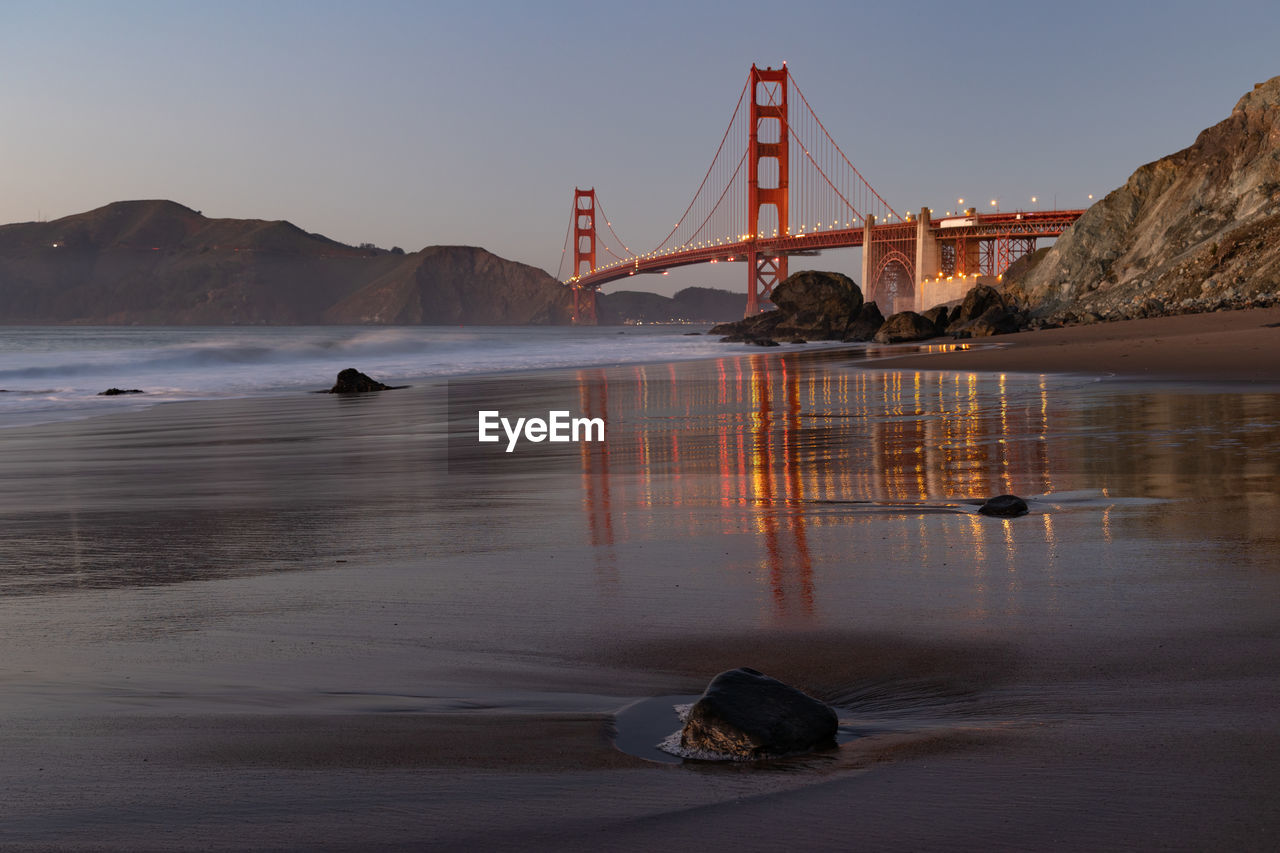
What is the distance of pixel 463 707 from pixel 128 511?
14.0 feet

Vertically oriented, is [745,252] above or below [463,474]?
above

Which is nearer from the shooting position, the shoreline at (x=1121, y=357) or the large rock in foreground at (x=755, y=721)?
the large rock in foreground at (x=755, y=721)

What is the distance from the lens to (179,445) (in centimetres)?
1088

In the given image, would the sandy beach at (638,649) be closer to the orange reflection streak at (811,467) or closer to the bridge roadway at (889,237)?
the orange reflection streak at (811,467)

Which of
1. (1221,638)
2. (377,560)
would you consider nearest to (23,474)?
(377,560)

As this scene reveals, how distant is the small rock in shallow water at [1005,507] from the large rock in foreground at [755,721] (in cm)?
317

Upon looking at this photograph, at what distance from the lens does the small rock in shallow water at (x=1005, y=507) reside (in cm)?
555

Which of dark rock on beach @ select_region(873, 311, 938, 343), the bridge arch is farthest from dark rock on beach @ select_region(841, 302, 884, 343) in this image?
the bridge arch

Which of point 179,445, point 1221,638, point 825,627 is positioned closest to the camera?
point 1221,638

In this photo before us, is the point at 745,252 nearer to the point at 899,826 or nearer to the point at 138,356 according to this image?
the point at 138,356

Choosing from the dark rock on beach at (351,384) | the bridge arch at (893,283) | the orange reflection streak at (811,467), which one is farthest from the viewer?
the bridge arch at (893,283)

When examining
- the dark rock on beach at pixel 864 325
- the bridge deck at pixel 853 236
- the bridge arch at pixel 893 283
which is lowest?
the dark rock on beach at pixel 864 325

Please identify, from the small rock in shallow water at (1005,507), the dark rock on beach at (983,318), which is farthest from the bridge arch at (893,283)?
the small rock in shallow water at (1005,507)

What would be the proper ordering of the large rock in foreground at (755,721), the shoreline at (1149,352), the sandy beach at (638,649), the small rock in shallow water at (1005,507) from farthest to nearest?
1. the shoreline at (1149,352)
2. the small rock in shallow water at (1005,507)
3. the large rock in foreground at (755,721)
4. the sandy beach at (638,649)
